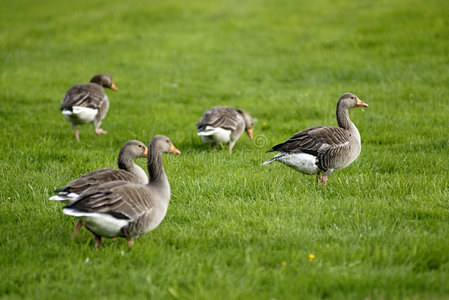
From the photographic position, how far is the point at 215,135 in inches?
372

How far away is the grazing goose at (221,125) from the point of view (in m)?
9.38

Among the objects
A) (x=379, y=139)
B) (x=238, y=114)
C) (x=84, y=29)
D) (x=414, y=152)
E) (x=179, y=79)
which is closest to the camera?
(x=414, y=152)

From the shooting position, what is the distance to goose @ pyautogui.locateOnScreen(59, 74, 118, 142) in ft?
33.1

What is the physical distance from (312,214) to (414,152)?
346cm

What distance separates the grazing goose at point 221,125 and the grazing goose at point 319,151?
88.0 inches

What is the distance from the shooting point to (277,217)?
602 cm

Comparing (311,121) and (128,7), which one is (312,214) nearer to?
(311,121)

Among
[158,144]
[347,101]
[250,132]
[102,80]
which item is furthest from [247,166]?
[102,80]

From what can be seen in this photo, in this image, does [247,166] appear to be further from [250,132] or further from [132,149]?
[132,149]

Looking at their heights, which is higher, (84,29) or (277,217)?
(84,29)

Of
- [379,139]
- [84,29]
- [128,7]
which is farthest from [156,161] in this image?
[128,7]

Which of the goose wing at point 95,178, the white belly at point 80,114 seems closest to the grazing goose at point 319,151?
the goose wing at point 95,178

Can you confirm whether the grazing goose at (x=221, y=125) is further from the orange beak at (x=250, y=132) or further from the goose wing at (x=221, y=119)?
the orange beak at (x=250, y=132)

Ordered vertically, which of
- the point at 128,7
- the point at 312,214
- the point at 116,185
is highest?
the point at 128,7
